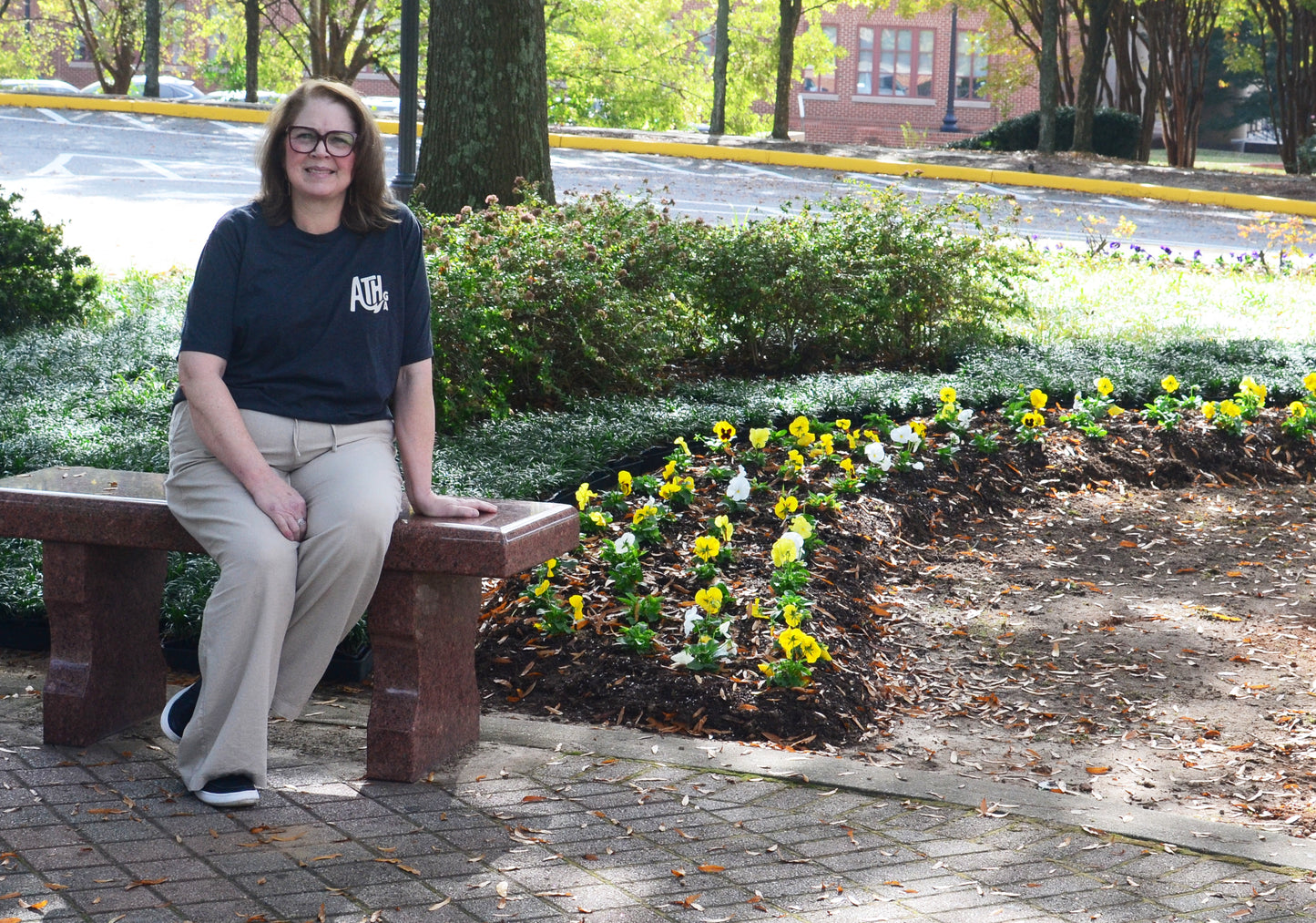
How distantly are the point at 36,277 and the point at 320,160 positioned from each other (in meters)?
5.16

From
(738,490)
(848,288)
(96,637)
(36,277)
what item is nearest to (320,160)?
(96,637)

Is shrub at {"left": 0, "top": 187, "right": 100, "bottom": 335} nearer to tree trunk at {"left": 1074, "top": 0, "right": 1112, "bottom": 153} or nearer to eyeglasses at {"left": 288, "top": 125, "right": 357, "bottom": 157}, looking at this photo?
eyeglasses at {"left": 288, "top": 125, "right": 357, "bottom": 157}

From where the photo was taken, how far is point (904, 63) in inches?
1865

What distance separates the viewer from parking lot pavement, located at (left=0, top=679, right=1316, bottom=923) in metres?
2.88

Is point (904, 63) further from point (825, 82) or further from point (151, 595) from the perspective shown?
point (151, 595)

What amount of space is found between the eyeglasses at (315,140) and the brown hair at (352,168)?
4 cm

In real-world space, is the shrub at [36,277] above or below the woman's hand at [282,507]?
above

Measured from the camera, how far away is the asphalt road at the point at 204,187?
523 inches

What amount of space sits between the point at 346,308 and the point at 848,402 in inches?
150

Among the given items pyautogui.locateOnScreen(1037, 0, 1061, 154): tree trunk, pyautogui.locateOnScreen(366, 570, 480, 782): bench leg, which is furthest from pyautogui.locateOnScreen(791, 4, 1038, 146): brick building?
pyautogui.locateOnScreen(366, 570, 480, 782): bench leg

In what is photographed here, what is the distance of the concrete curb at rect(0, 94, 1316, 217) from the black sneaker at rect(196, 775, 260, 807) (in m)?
18.4

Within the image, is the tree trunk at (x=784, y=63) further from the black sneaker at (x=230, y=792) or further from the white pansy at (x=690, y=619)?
the black sneaker at (x=230, y=792)

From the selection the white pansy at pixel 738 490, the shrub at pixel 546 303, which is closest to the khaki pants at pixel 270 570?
the white pansy at pixel 738 490

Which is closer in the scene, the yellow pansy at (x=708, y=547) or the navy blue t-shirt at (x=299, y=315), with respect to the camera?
the navy blue t-shirt at (x=299, y=315)
